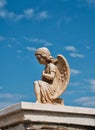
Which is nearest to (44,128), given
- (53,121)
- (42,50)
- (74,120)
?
(53,121)

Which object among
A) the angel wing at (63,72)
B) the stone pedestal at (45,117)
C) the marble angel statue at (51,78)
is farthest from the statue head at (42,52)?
the stone pedestal at (45,117)

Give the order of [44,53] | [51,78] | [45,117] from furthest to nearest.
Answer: [44,53] → [51,78] → [45,117]

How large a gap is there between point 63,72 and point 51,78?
14.0 inches

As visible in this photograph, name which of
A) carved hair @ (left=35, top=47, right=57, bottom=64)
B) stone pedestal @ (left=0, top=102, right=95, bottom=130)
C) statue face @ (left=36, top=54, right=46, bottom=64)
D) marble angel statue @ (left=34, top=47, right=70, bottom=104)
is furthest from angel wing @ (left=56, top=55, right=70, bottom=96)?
stone pedestal @ (left=0, top=102, right=95, bottom=130)

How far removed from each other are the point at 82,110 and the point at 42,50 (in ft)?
5.02

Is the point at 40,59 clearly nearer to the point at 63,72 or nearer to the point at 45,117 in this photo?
the point at 63,72

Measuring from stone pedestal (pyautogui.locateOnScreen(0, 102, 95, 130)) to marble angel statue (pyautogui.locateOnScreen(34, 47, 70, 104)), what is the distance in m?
0.48

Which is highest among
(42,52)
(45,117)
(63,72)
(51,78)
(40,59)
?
(42,52)

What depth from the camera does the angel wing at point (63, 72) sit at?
8000 mm

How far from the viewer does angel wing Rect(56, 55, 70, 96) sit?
315 inches

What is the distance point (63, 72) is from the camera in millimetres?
8148

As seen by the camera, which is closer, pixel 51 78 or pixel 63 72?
pixel 51 78

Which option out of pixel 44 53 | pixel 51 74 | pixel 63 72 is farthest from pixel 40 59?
pixel 63 72

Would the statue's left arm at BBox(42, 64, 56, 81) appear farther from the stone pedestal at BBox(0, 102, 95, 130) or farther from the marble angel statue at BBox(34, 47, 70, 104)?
the stone pedestal at BBox(0, 102, 95, 130)
